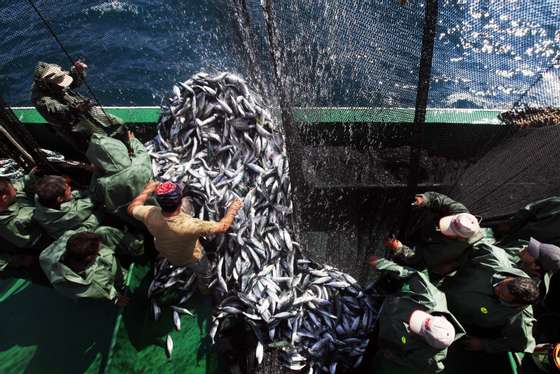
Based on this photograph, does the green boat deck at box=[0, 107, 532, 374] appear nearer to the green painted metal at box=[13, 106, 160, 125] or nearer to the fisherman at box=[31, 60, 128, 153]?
the fisherman at box=[31, 60, 128, 153]

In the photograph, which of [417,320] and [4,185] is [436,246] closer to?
[417,320]

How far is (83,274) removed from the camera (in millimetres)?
3629

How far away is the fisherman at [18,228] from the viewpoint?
3.68 metres

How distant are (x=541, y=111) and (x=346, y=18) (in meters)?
2.63

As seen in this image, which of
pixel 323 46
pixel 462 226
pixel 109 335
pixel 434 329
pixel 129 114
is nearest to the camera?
pixel 434 329

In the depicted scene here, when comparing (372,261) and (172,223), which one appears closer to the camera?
(172,223)

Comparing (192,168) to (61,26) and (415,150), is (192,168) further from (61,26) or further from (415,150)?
(61,26)

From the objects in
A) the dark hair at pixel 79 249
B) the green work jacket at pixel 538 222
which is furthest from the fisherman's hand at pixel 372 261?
the dark hair at pixel 79 249

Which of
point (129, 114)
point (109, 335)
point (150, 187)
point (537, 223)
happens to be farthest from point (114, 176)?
point (537, 223)

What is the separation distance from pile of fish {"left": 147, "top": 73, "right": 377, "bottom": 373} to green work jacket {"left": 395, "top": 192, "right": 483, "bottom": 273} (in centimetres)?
83

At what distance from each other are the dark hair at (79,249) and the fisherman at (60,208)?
1.49 feet

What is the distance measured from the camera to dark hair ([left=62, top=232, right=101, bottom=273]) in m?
3.38

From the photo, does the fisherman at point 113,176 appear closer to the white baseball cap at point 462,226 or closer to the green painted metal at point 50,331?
the green painted metal at point 50,331

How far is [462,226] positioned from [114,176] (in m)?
3.74
